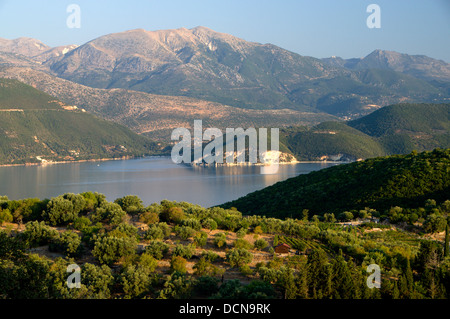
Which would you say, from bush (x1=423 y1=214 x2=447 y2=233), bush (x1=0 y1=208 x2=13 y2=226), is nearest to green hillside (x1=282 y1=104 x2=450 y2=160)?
bush (x1=423 y1=214 x2=447 y2=233)

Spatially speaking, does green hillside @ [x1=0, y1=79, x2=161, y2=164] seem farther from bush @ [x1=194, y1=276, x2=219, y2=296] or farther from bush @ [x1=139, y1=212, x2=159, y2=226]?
bush @ [x1=194, y1=276, x2=219, y2=296]

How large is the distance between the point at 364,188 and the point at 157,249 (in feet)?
77.0

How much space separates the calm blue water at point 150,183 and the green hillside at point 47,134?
37.5 metres

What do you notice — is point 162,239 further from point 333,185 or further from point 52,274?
point 333,185

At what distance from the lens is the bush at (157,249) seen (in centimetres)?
1900

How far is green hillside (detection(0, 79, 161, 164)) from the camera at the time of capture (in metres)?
155

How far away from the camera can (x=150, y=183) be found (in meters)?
94.1

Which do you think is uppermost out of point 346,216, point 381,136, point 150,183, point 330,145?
point 381,136

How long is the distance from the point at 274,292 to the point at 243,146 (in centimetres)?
12707

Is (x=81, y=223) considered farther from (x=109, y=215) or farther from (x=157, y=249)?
(x=157, y=249)

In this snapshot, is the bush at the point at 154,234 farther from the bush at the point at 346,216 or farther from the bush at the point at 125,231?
the bush at the point at 346,216

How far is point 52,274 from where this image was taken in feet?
54.0

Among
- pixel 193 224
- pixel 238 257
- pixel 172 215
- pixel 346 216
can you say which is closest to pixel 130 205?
pixel 172 215

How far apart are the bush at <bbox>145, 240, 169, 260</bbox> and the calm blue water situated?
1853 inches
